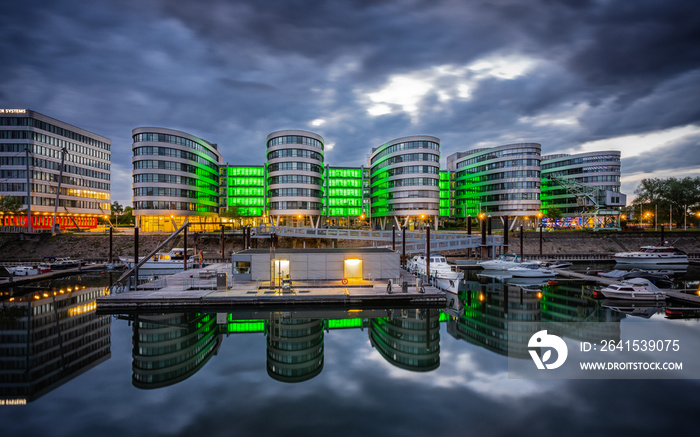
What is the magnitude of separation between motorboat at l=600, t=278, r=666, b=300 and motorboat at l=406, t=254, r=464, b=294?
15.0m

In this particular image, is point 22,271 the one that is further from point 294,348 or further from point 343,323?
point 343,323

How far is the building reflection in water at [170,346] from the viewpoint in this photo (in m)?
19.3

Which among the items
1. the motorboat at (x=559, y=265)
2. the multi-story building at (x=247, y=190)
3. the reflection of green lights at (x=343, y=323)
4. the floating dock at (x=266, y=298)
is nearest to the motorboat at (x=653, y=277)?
the motorboat at (x=559, y=265)

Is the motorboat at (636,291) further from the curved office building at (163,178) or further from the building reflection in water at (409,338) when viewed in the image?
the curved office building at (163,178)

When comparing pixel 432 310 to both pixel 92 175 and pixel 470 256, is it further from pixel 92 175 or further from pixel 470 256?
pixel 92 175

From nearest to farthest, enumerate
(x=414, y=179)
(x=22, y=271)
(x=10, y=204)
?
(x=22, y=271) → (x=10, y=204) → (x=414, y=179)

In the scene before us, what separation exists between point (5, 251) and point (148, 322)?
6697cm

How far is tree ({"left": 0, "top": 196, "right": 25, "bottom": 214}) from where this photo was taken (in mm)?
75500

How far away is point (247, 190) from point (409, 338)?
3918 inches

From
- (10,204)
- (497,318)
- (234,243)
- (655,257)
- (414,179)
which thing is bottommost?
(497,318)

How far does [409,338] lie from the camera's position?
24.5 meters

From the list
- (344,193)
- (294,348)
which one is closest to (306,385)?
(294,348)

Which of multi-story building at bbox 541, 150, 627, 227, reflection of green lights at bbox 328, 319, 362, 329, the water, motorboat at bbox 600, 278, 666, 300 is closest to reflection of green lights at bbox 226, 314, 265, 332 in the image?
the water

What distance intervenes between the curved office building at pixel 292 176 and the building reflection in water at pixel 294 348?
202 ft
